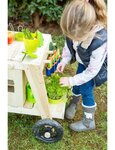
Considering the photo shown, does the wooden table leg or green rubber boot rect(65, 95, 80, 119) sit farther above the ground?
the wooden table leg

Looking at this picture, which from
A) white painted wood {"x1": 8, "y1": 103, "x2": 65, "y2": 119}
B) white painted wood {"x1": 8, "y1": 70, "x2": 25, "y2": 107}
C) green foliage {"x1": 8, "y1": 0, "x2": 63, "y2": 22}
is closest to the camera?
white painted wood {"x1": 8, "y1": 70, "x2": 25, "y2": 107}

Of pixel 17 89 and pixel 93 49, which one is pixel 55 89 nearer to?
pixel 17 89

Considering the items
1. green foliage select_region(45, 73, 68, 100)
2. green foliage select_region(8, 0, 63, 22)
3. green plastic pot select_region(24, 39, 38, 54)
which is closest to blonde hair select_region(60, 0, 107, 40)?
green plastic pot select_region(24, 39, 38, 54)

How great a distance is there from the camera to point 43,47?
208 cm

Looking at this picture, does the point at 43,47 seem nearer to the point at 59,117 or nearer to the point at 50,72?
the point at 50,72

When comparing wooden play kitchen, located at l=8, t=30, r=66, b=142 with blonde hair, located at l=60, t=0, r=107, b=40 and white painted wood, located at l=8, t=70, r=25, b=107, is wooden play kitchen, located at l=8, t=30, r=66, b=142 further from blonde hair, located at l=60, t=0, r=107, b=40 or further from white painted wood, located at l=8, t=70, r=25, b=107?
blonde hair, located at l=60, t=0, r=107, b=40

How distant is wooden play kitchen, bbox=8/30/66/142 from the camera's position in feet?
6.31

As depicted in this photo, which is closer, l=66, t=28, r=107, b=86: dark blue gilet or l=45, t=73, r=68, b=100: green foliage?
l=66, t=28, r=107, b=86: dark blue gilet

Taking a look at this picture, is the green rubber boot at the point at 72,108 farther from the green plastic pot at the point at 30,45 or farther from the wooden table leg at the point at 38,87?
the green plastic pot at the point at 30,45

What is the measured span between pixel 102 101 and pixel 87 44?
0.73 m

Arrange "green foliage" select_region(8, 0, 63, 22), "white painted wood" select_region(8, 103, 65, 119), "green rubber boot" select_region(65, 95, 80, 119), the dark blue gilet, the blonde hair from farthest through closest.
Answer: "green foliage" select_region(8, 0, 63, 22) < "green rubber boot" select_region(65, 95, 80, 119) < "white painted wood" select_region(8, 103, 65, 119) < the dark blue gilet < the blonde hair

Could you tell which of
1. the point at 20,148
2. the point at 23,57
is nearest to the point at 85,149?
the point at 20,148

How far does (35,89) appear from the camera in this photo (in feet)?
6.51

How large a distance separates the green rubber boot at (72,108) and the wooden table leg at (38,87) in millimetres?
278
